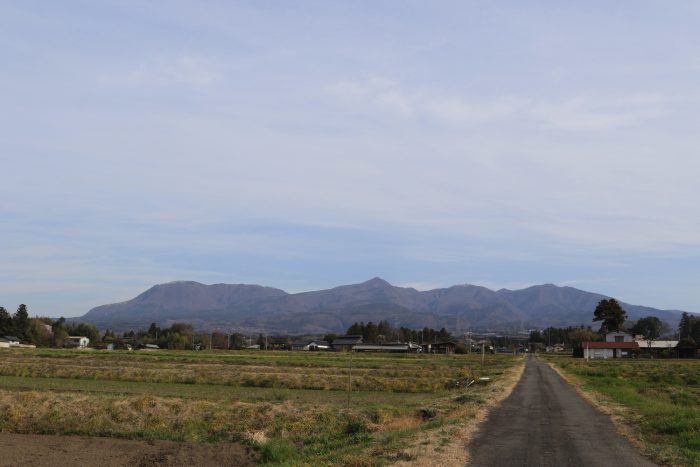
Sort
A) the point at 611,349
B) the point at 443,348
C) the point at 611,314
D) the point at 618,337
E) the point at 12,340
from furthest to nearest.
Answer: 1. the point at 443,348
2. the point at 611,314
3. the point at 12,340
4. the point at 618,337
5. the point at 611,349

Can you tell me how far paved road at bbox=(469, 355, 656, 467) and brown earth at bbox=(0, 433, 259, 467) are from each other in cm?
750

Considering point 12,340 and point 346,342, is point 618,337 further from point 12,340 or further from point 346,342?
point 12,340

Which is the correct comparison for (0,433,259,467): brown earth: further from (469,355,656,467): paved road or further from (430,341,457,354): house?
(430,341,457,354): house

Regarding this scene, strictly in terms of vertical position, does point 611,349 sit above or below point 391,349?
above

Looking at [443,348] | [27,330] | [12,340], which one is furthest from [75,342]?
[443,348]

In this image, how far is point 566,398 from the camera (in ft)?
113

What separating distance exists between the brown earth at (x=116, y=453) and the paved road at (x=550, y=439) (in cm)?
750

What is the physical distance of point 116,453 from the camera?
863 inches

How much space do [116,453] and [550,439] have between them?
45.1ft

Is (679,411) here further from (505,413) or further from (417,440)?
(417,440)

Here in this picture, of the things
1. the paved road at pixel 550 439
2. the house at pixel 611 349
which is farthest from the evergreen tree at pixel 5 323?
the paved road at pixel 550 439

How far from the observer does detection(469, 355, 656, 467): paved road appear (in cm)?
1582

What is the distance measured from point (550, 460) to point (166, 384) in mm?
37525

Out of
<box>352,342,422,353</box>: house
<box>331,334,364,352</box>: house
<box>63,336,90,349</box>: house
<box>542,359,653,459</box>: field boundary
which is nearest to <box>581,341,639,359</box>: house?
<box>352,342,422,353</box>: house
